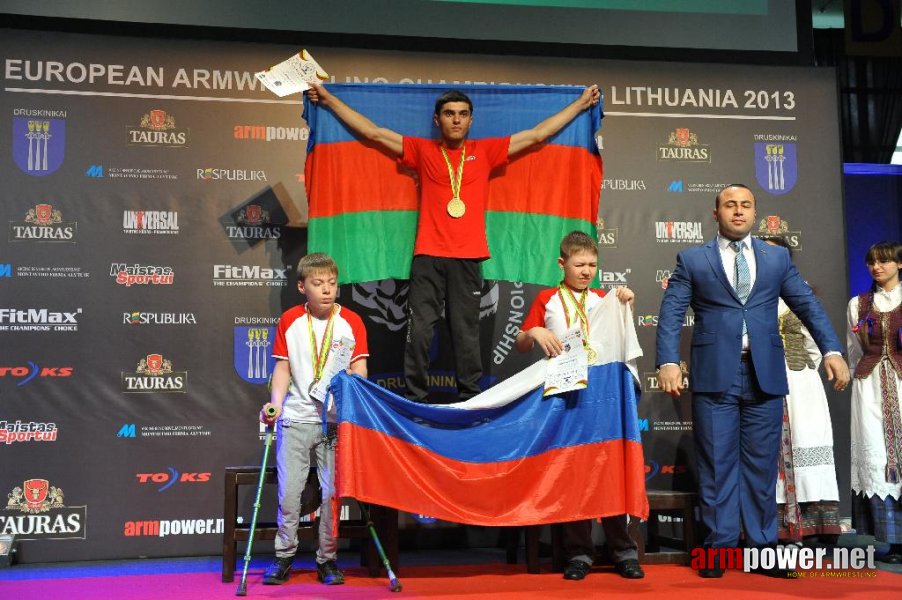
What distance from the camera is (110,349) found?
5.43 meters

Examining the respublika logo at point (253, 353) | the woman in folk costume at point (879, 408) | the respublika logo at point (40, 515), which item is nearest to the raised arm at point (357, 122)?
the respublika logo at point (253, 353)

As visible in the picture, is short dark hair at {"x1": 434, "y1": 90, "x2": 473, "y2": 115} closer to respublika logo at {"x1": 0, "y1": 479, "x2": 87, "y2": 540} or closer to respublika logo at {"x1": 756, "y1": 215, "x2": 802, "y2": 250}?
respublika logo at {"x1": 756, "y1": 215, "x2": 802, "y2": 250}

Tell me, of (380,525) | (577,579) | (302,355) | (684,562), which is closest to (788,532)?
(684,562)

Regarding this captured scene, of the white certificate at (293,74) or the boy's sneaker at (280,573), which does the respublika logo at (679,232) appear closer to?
the white certificate at (293,74)

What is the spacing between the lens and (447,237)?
4879 millimetres

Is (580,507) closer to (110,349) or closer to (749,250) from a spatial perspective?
(749,250)

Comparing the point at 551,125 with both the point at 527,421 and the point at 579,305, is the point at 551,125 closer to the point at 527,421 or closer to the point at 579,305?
the point at 579,305

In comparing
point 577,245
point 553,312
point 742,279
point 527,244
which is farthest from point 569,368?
point 527,244

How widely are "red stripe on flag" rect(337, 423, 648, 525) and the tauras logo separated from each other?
6.17ft

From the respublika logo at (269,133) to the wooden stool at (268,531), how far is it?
2170 mm

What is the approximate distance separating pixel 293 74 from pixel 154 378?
78.7 inches

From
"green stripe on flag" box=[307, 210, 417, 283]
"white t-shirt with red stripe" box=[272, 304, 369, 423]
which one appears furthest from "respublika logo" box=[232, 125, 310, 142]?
"white t-shirt with red stripe" box=[272, 304, 369, 423]

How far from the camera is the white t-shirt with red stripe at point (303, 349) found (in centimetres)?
433

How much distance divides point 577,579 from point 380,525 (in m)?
1.02
